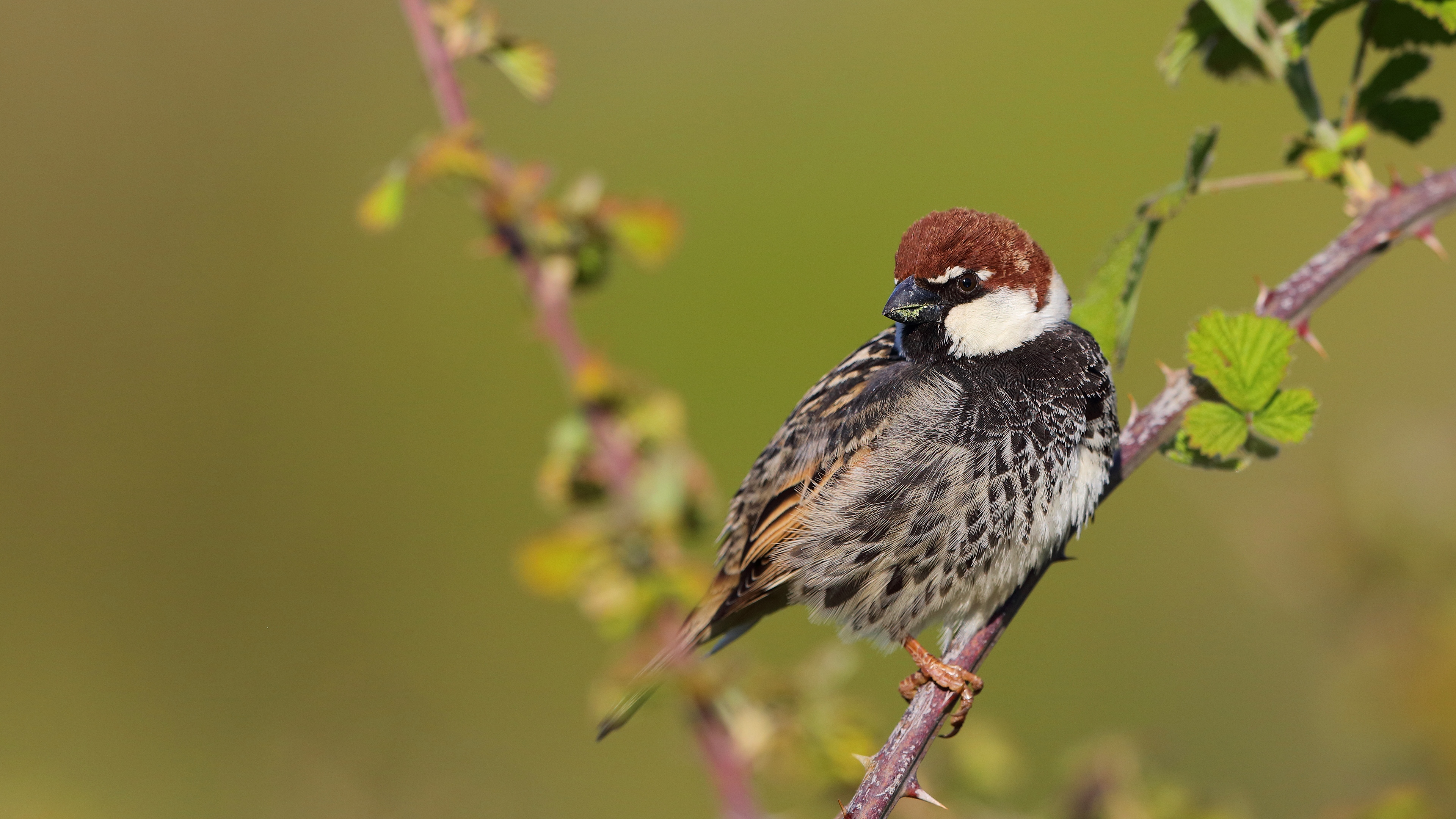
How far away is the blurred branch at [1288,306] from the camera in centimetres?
184

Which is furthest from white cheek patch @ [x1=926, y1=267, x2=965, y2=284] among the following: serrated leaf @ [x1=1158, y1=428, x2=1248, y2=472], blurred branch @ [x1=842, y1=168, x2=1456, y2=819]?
serrated leaf @ [x1=1158, y1=428, x2=1248, y2=472]

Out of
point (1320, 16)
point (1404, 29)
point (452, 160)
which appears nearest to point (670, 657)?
point (452, 160)

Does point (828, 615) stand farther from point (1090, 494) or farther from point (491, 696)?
point (491, 696)

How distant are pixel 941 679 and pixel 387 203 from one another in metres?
1.42

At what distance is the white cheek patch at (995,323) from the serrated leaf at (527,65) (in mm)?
1033

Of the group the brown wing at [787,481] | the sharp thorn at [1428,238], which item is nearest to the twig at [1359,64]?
the sharp thorn at [1428,238]

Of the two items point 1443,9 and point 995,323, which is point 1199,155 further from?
point 995,323

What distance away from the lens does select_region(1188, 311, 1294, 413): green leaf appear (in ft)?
6.18

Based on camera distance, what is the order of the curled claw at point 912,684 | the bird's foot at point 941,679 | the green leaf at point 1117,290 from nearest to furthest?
the green leaf at point 1117,290, the bird's foot at point 941,679, the curled claw at point 912,684

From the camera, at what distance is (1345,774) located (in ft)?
9.21

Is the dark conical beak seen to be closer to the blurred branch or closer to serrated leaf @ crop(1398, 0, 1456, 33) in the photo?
the blurred branch

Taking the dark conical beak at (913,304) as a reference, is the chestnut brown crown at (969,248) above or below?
above

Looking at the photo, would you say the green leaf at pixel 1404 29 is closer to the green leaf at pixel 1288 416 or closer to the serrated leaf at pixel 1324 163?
the serrated leaf at pixel 1324 163

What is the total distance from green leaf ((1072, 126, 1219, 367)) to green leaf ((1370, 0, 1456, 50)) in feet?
1.20
